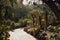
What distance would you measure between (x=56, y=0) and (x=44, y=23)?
12981mm

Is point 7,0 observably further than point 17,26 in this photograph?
No

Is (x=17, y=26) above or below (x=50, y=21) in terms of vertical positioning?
below

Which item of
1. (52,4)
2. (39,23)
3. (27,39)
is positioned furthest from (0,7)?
(39,23)

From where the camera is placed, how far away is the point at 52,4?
6422 millimetres

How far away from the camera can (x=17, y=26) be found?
2619cm

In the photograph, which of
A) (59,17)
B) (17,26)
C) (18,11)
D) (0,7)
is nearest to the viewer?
(59,17)

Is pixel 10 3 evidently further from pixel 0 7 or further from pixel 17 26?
pixel 17 26

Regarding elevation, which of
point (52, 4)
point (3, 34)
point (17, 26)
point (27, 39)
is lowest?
point (17, 26)

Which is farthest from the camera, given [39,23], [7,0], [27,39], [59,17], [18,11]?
[18,11]

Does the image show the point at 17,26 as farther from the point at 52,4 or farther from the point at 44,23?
the point at 52,4

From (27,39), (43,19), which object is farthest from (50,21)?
(27,39)

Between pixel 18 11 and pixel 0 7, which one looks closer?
pixel 0 7

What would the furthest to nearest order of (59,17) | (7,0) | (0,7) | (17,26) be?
1. (17,26)
2. (7,0)
3. (0,7)
4. (59,17)

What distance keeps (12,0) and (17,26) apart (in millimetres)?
18141
